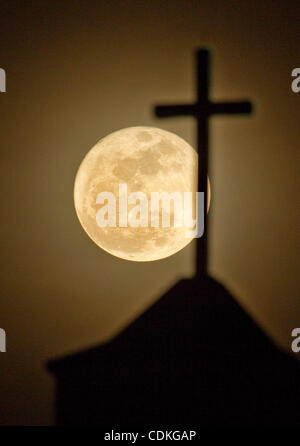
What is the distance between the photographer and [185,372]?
Result: 2.18 meters

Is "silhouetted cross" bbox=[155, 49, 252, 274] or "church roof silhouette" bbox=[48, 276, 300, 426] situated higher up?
"silhouetted cross" bbox=[155, 49, 252, 274]

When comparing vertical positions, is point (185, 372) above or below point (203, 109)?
below

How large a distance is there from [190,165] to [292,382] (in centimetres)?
164

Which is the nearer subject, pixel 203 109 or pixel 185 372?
pixel 203 109

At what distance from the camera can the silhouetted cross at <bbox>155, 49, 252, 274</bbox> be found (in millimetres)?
1848

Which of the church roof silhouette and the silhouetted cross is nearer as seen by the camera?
the silhouetted cross

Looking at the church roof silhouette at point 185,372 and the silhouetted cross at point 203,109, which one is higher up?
the silhouetted cross at point 203,109

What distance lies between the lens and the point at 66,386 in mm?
2248

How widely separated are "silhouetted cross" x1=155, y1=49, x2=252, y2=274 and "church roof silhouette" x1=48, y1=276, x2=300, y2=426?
0.75 m

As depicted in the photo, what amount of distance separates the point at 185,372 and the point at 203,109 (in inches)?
68.3

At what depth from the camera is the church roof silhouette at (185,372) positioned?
2.12m

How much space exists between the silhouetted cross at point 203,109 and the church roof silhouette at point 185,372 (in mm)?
750

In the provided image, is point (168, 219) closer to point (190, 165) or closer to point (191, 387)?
point (190, 165)
